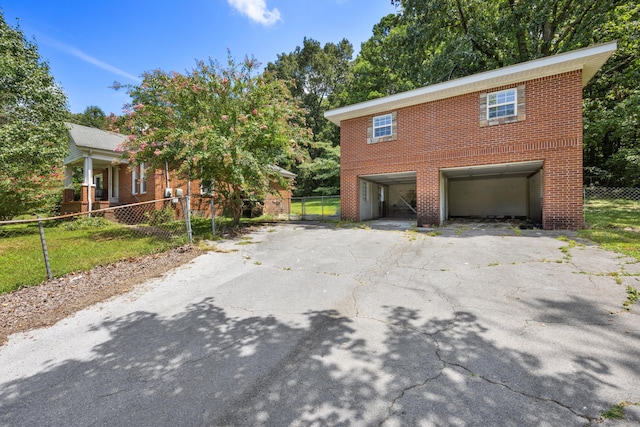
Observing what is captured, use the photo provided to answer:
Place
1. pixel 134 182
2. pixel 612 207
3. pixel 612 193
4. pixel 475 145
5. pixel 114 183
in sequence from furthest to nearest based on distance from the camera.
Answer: pixel 114 183, pixel 612 193, pixel 134 182, pixel 612 207, pixel 475 145

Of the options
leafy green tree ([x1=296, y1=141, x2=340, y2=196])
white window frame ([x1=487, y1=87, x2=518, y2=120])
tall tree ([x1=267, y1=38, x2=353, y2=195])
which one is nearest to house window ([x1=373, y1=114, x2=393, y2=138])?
white window frame ([x1=487, y1=87, x2=518, y2=120])

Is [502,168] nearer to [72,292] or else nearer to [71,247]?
[72,292]

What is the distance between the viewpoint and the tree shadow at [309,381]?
2.01 meters

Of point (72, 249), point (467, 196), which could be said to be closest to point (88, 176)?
point (72, 249)

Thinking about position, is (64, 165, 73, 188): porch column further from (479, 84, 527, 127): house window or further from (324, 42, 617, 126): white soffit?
(479, 84, 527, 127): house window

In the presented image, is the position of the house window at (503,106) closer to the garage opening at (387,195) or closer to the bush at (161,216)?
the garage opening at (387,195)

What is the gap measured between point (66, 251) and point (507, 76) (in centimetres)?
1397

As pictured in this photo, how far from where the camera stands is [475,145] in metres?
9.97

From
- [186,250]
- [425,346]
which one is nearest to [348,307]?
[425,346]

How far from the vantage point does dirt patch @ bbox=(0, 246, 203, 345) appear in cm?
390

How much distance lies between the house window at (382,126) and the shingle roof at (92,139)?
11.2 m

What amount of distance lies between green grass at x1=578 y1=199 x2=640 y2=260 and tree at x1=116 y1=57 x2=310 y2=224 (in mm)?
8394

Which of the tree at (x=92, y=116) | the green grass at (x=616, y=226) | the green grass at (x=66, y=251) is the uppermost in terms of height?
the tree at (x=92, y=116)

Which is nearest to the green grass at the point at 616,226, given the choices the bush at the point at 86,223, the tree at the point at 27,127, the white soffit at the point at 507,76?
the white soffit at the point at 507,76
